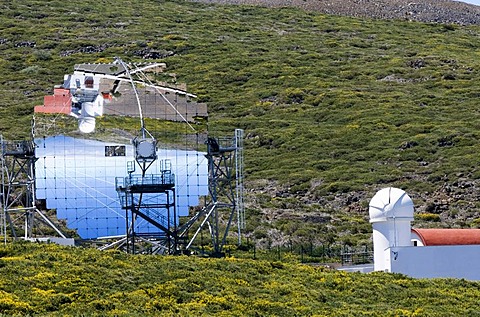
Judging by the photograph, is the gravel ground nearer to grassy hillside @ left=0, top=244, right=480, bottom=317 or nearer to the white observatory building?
the white observatory building

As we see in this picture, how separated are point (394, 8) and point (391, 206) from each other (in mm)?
123468

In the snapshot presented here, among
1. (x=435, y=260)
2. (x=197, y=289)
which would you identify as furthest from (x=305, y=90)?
(x=197, y=289)

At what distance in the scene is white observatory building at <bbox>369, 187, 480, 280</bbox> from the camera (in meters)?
43.8

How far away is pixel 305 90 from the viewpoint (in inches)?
4075

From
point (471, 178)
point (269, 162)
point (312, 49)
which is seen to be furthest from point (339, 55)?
point (471, 178)

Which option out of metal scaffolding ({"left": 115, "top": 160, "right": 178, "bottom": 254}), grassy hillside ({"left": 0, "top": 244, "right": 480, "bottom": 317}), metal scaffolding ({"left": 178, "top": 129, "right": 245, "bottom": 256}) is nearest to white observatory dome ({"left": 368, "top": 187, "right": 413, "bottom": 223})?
grassy hillside ({"left": 0, "top": 244, "right": 480, "bottom": 317})

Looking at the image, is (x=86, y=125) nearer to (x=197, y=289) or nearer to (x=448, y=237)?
(x=197, y=289)

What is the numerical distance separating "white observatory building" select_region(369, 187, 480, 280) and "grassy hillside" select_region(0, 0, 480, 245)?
593 inches

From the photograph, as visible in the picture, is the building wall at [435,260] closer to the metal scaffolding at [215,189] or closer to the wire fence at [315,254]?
the metal scaffolding at [215,189]

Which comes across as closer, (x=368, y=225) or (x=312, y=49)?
(x=368, y=225)

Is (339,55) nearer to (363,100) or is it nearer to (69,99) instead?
(363,100)

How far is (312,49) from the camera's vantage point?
405ft

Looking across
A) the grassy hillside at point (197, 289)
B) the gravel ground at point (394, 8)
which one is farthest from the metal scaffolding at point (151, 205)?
the gravel ground at point (394, 8)

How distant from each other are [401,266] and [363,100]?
56.2m
